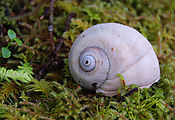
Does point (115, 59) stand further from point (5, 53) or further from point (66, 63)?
point (5, 53)

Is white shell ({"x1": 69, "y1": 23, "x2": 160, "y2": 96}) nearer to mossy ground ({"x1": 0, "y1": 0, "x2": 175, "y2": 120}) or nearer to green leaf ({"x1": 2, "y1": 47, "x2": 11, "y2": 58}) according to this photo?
mossy ground ({"x1": 0, "y1": 0, "x2": 175, "y2": 120})

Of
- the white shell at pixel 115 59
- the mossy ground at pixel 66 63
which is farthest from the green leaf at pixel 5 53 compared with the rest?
the white shell at pixel 115 59

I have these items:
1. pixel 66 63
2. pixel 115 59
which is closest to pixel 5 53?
pixel 66 63

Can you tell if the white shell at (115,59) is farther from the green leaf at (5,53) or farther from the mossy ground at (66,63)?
the green leaf at (5,53)

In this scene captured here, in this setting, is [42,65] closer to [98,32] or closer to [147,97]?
[98,32]

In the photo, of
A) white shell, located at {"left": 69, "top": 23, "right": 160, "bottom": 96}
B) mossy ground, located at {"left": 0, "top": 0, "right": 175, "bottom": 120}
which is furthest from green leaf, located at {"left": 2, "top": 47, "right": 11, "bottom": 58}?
white shell, located at {"left": 69, "top": 23, "right": 160, "bottom": 96}
